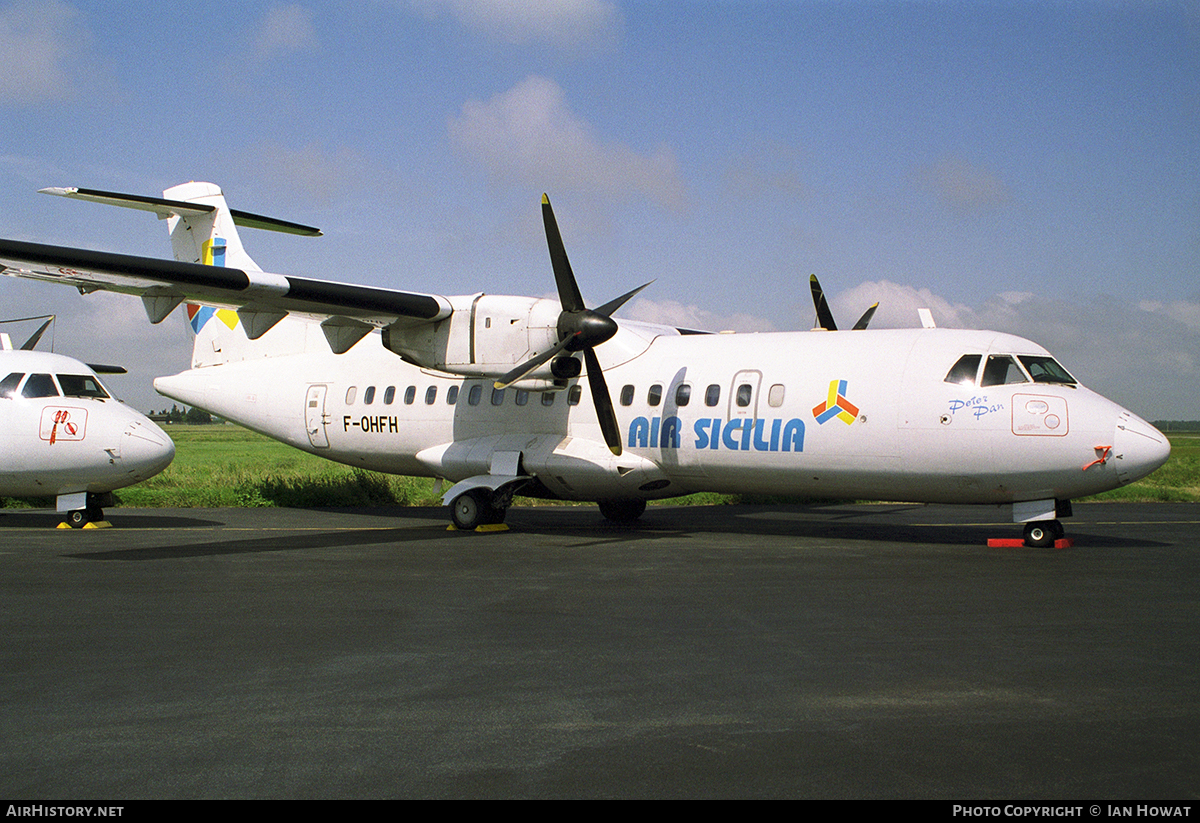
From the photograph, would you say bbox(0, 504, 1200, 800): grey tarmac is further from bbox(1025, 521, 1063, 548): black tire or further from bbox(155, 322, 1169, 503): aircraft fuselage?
bbox(155, 322, 1169, 503): aircraft fuselage

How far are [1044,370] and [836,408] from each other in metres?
2.79

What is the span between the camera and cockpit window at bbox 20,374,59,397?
613 inches

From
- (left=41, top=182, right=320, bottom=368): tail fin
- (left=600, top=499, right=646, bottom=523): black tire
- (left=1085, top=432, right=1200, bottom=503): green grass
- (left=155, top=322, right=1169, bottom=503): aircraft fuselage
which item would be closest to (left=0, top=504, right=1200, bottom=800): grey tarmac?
(left=155, top=322, right=1169, bottom=503): aircraft fuselage

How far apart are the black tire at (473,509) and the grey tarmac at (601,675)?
340 cm

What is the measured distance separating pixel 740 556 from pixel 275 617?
20.2 feet

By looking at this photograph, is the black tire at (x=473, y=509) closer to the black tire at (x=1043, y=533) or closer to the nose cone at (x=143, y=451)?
the nose cone at (x=143, y=451)

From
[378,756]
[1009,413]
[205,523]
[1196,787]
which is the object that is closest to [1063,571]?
[1009,413]

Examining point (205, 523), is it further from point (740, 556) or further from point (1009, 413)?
point (1009, 413)

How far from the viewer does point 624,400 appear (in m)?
15.5

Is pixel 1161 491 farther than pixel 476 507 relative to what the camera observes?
Yes

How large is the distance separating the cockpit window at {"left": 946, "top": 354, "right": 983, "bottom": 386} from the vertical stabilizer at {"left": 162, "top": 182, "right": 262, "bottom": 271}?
13.9 meters

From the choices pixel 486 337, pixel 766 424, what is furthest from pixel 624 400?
pixel 766 424

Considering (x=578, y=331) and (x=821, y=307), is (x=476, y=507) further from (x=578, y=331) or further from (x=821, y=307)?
(x=821, y=307)

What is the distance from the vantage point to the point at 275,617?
8062 millimetres
